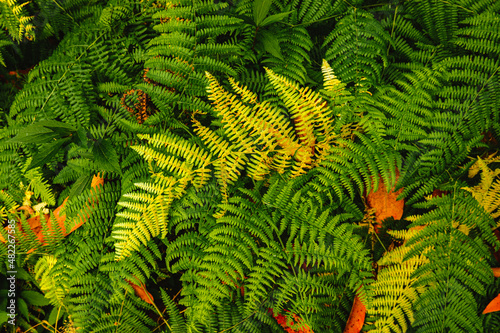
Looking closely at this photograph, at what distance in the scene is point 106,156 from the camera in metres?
2.40

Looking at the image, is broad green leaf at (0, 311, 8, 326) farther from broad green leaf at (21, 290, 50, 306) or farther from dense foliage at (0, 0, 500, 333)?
broad green leaf at (21, 290, 50, 306)

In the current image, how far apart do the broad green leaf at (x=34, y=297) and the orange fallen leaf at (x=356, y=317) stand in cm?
275

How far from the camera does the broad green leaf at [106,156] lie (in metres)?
2.36

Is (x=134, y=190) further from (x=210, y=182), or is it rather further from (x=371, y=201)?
(x=371, y=201)

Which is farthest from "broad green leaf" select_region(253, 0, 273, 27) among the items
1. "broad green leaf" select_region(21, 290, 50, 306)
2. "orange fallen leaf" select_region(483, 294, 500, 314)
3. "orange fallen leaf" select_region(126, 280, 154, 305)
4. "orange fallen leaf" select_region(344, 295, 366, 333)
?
"broad green leaf" select_region(21, 290, 50, 306)

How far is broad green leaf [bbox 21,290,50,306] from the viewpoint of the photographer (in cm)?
298

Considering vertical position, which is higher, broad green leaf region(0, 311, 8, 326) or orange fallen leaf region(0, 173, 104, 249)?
orange fallen leaf region(0, 173, 104, 249)

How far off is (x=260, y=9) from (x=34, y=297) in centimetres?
334

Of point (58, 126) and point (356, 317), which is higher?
point (58, 126)

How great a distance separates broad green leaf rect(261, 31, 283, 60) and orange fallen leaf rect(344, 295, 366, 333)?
2038 mm

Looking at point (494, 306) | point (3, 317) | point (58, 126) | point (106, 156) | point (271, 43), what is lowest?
point (3, 317)

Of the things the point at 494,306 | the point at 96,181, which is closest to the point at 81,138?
the point at 96,181

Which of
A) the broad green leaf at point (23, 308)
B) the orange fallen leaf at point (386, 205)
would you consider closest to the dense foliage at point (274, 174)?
the orange fallen leaf at point (386, 205)

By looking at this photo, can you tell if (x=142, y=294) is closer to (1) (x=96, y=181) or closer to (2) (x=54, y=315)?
(2) (x=54, y=315)
